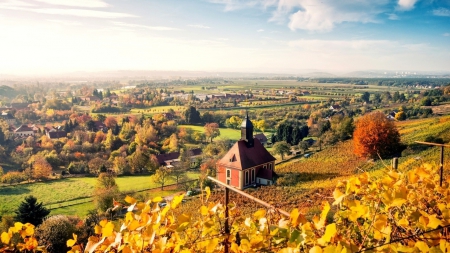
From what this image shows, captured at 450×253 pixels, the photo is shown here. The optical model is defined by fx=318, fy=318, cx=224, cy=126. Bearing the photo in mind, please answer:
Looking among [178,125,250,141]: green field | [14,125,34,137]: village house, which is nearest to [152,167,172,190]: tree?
[178,125,250,141]: green field

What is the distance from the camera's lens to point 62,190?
2984 centimetres

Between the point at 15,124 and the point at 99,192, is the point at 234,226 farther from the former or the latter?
the point at 15,124

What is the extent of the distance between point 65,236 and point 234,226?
13.8 meters

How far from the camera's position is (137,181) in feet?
107

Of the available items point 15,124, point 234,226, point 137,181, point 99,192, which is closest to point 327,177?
point 99,192

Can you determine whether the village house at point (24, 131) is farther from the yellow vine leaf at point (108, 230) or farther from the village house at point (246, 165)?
the yellow vine leaf at point (108, 230)

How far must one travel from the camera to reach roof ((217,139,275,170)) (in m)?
25.3

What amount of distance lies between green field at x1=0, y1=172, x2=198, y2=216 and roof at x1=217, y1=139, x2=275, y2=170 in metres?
8.20

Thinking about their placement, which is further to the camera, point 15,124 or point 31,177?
point 15,124

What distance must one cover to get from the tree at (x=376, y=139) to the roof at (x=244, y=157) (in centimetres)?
771

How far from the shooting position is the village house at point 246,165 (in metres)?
25.3

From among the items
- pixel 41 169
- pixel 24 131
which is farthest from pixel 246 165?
pixel 24 131

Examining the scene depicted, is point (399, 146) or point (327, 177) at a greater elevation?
point (399, 146)

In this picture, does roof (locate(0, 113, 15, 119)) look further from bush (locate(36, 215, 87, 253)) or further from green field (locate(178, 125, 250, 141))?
bush (locate(36, 215, 87, 253))
